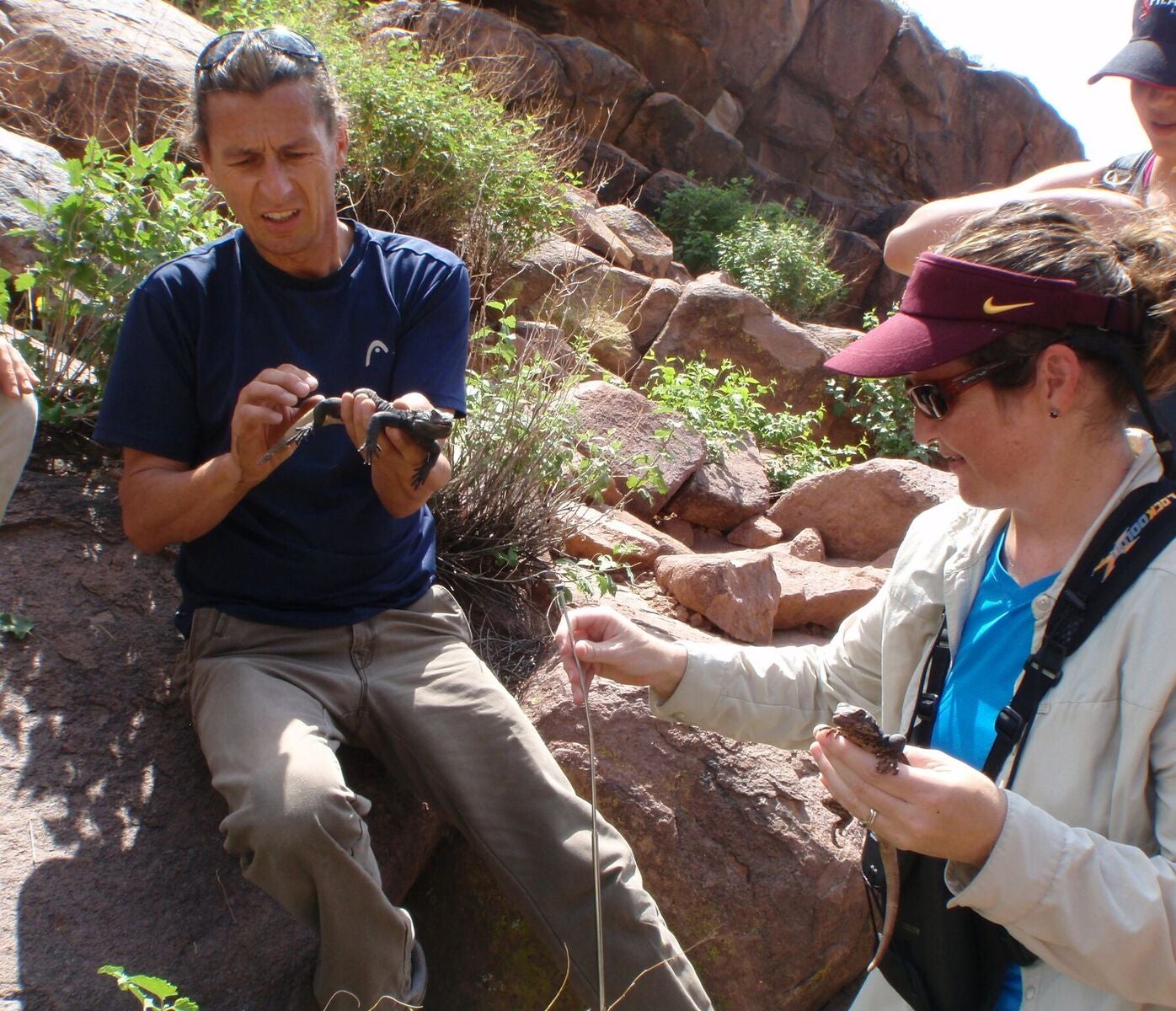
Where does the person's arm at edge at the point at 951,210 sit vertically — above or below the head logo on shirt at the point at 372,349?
above

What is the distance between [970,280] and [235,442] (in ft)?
4.93

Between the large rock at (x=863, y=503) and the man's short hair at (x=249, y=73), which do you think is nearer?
the man's short hair at (x=249, y=73)

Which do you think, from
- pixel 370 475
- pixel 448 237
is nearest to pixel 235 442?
pixel 370 475

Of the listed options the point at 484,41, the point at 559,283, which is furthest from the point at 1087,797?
the point at 484,41

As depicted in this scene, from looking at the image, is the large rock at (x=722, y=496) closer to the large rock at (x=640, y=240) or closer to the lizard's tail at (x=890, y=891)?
the lizard's tail at (x=890, y=891)

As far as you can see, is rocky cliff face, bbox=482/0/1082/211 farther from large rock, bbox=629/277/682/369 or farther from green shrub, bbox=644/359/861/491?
green shrub, bbox=644/359/861/491

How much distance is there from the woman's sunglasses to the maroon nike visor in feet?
0.14

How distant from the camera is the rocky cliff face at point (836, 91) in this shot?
1789 centimetres

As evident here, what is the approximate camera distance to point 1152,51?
7.80 ft

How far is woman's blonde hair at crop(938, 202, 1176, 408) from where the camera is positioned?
5.49ft

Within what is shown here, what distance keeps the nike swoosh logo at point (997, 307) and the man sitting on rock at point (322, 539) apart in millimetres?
1195

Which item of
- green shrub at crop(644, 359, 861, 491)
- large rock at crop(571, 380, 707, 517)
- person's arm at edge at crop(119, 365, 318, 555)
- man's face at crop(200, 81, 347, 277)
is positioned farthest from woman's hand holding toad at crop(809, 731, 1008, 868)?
green shrub at crop(644, 359, 861, 491)

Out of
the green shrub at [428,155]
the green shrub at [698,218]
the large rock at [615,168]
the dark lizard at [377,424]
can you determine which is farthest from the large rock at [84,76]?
the large rock at [615,168]

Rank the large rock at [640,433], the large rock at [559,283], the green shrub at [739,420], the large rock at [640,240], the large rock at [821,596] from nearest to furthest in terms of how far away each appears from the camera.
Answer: the large rock at [821,596] → the large rock at [640,433] → the green shrub at [739,420] → the large rock at [559,283] → the large rock at [640,240]
